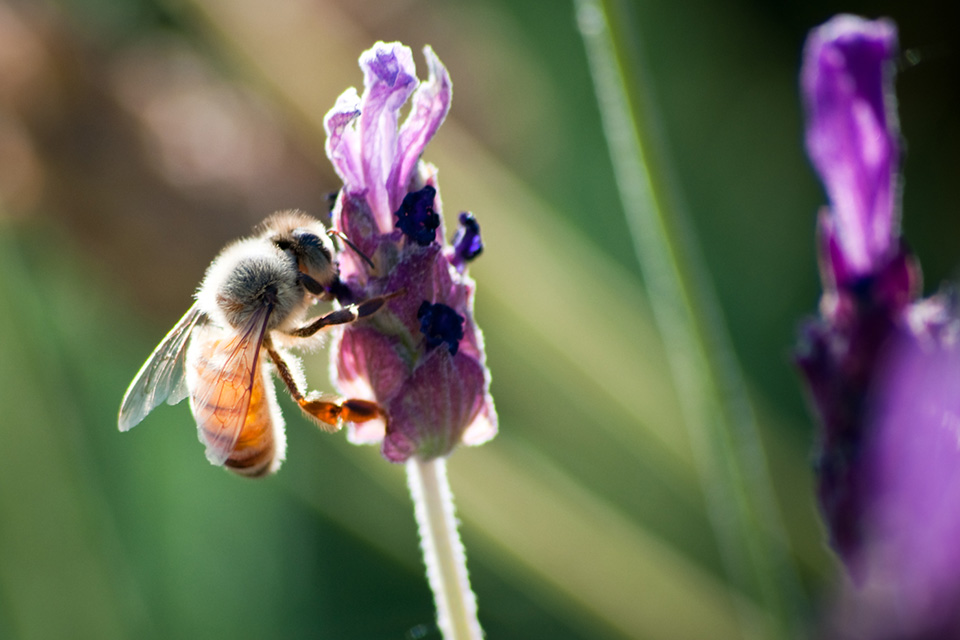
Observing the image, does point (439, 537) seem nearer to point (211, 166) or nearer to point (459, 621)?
point (459, 621)

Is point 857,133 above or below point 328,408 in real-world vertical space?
above

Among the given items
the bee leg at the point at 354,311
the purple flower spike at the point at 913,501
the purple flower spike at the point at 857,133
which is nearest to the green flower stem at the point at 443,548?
the bee leg at the point at 354,311

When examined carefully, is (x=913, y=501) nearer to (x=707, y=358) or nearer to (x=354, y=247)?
(x=707, y=358)

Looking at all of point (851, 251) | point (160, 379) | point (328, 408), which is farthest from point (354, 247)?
point (851, 251)

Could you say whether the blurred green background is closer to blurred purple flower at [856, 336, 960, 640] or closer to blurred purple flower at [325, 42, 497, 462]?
blurred purple flower at [856, 336, 960, 640]

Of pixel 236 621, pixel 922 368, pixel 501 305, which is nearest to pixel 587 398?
pixel 501 305

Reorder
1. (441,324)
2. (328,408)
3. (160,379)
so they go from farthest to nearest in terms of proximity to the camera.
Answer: (160,379) < (328,408) < (441,324)
